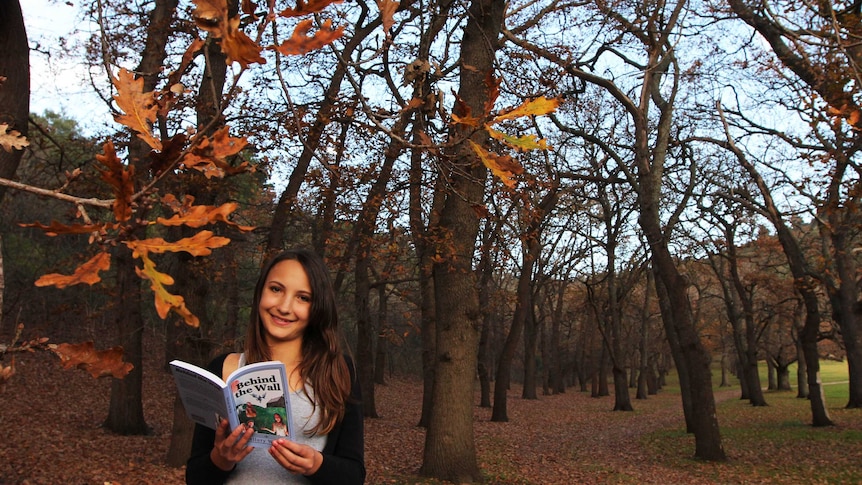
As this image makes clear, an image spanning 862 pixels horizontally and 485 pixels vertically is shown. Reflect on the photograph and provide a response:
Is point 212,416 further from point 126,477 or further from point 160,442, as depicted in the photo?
point 160,442

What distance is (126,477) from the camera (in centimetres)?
937

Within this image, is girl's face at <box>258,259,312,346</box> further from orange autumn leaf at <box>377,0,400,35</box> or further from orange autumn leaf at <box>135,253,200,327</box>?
orange autumn leaf at <box>135,253,200,327</box>

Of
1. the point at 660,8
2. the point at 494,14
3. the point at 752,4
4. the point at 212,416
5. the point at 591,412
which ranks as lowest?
the point at 591,412

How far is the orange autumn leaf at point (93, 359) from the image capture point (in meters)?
1.38

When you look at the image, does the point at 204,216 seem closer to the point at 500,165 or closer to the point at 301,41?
the point at 301,41

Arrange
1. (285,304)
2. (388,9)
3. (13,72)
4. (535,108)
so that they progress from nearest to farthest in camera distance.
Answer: (535,108)
(388,9)
(285,304)
(13,72)

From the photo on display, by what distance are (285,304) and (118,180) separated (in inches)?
57.6

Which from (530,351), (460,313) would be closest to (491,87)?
(460,313)

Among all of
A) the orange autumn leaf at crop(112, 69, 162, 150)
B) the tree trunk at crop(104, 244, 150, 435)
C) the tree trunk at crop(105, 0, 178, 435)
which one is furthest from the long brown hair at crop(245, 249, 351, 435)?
the tree trunk at crop(104, 244, 150, 435)

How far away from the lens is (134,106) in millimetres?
1356

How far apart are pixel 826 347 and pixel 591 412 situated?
26589 millimetres

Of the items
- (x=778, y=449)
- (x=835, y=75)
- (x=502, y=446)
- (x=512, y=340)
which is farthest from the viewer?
(x=512, y=340)

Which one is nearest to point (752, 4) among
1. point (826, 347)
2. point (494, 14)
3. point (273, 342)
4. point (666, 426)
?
point (494, 14)

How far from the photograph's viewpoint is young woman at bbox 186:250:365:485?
245cm
